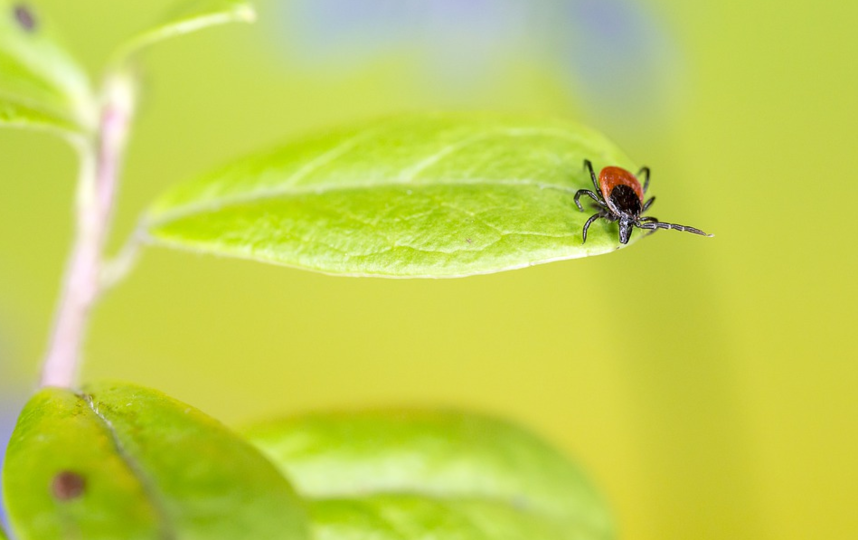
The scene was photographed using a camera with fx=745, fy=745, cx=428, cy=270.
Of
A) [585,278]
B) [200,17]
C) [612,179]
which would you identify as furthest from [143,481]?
[585,278]

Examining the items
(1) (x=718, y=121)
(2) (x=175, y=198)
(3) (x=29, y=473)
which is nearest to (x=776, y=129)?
(1) (x=718, y=121)

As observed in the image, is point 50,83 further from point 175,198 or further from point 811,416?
point 811,416

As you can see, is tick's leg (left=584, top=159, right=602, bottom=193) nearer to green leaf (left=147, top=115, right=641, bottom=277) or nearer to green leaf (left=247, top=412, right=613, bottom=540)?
green leaf (left=147, top=115, right=641, bottom=277)

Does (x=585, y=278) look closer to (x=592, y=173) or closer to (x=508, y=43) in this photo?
(x=508, y=43)

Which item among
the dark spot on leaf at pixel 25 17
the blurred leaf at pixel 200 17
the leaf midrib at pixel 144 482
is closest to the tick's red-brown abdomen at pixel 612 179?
the blurred leaf at pixel 200 17

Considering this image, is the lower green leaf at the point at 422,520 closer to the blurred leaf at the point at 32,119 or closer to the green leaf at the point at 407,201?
the green leaf at the point at 407,201

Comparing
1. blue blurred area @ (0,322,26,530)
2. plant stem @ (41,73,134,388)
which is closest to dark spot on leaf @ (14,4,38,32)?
plant stem @ (41,73,134,388)
